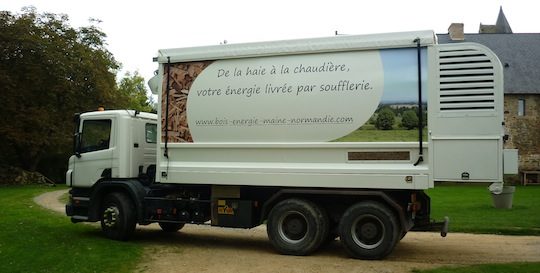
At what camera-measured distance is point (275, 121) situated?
33.3ft

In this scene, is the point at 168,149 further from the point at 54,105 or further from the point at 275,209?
the point at 54,105

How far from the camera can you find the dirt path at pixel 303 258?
9078 millimetres

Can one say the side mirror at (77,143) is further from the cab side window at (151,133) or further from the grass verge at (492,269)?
the grass verge at (492,269)

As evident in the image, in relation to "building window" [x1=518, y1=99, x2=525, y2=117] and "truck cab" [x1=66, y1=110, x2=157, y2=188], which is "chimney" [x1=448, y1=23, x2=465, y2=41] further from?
"truck cab" [x1=66, y1=110, x2=157, y2=188]

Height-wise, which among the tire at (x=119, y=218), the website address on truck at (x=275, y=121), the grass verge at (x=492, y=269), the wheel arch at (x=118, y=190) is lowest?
the grass verge at (x=492, y=269)

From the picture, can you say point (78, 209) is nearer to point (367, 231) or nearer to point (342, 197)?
point (342, 197)

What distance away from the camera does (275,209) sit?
1015cm

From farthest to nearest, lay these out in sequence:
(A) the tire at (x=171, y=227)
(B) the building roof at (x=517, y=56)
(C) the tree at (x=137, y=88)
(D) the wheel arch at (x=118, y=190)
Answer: (C) the tree at (x=137, y=88)
(B) the building roof at (x=517, y=56)
(A) the tire at (x=171, y=227)
(D) the wheel arch at (x=118, y=190)

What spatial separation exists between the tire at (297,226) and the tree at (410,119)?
2.10 m

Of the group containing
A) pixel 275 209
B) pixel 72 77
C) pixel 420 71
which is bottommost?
pixel 275 209

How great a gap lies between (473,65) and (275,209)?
410cm

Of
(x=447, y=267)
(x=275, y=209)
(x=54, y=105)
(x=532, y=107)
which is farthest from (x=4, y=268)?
(x=532, y=107)

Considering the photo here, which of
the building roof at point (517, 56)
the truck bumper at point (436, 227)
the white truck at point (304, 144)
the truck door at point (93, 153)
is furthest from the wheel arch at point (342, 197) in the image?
the building roof at point (517, 56)

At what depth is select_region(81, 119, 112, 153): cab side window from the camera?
39.2 ft
